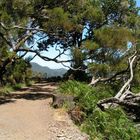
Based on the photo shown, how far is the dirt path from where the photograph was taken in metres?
11.8

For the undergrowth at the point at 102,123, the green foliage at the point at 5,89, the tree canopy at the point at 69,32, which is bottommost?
the undergrowth at the point at 102,123

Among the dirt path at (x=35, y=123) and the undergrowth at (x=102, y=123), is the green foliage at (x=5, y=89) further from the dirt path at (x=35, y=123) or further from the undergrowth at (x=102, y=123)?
the undergrowth at (x=102, y=123)

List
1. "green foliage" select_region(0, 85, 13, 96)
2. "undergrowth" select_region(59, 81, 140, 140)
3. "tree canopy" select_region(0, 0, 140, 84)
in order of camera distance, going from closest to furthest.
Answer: "undergrowth" select_region(59, 81, 140, 140)
"tree canopy" select_region(0, 0, 140, 84)
"green foliage" select_region(0, 85, 13, 96)

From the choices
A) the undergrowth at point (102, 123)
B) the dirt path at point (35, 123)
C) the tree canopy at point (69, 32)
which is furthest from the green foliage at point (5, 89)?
the undergrowth at point (102, 123)

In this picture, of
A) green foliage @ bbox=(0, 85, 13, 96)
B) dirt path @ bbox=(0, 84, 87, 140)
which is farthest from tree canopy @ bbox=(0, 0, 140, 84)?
dirt path @ bbox=(0, 84, 87, 140)

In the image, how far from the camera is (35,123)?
13273 mm

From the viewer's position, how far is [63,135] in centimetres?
1180

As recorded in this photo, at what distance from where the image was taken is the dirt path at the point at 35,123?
1176cm

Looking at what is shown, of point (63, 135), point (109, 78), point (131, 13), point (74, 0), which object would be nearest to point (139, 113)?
point (109, 78)

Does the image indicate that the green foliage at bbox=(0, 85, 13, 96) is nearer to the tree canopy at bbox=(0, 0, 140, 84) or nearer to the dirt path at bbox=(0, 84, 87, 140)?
the tree canopy at bbox=(0, 0, 140, 84)

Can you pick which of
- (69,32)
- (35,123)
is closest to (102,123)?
(35,123)

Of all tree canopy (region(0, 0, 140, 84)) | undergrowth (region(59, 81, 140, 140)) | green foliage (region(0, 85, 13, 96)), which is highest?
tree canopy (region(0, 0, 140, 84))

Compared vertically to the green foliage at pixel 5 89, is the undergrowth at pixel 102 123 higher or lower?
lower

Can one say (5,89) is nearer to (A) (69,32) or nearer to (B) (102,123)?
(A) (69,32)
